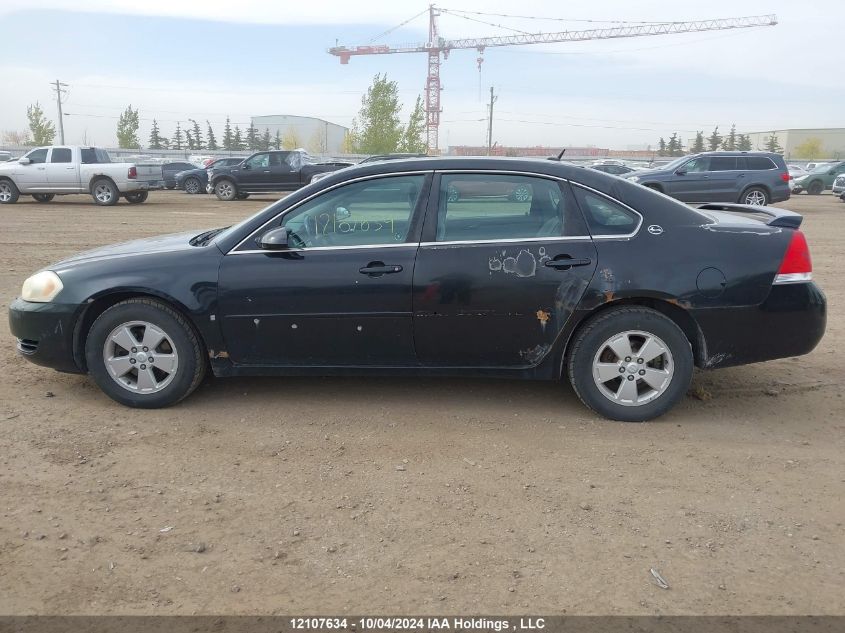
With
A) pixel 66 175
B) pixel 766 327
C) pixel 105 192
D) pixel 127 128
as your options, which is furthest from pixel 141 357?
pixel 127 128

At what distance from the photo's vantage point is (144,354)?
4445mm

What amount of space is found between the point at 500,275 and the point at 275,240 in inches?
53.2

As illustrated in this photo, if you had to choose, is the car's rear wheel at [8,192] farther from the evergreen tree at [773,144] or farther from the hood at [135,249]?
the evergreen tree at [773,144]

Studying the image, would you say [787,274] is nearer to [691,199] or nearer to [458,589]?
[458,589]

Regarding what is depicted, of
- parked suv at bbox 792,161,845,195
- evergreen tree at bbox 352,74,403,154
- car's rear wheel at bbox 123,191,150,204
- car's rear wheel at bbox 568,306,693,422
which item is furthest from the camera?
evergreen tree at bbox 352,74,403,154

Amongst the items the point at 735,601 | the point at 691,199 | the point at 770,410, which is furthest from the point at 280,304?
the point at 691,199

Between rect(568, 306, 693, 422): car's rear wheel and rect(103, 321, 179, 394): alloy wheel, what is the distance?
2485 millimetres

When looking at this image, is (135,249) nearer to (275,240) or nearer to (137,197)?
(275,240)

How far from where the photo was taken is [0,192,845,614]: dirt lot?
2.70m

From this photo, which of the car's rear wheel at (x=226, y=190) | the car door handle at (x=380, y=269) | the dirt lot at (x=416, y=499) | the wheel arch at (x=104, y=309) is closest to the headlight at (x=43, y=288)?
the wheel arch at (x=104, y=309)

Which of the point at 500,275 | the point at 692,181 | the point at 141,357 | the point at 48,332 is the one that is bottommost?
the point at 141,357

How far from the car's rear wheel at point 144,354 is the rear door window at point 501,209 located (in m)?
1.70

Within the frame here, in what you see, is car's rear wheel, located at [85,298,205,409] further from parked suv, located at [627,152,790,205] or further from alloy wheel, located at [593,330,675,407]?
parked suv, located at [627,152,790,205]

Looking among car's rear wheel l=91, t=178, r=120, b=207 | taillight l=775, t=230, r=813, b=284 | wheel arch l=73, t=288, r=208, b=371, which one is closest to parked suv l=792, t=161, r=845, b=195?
car's rear wheel l=91, t=178, r=120, b=207
